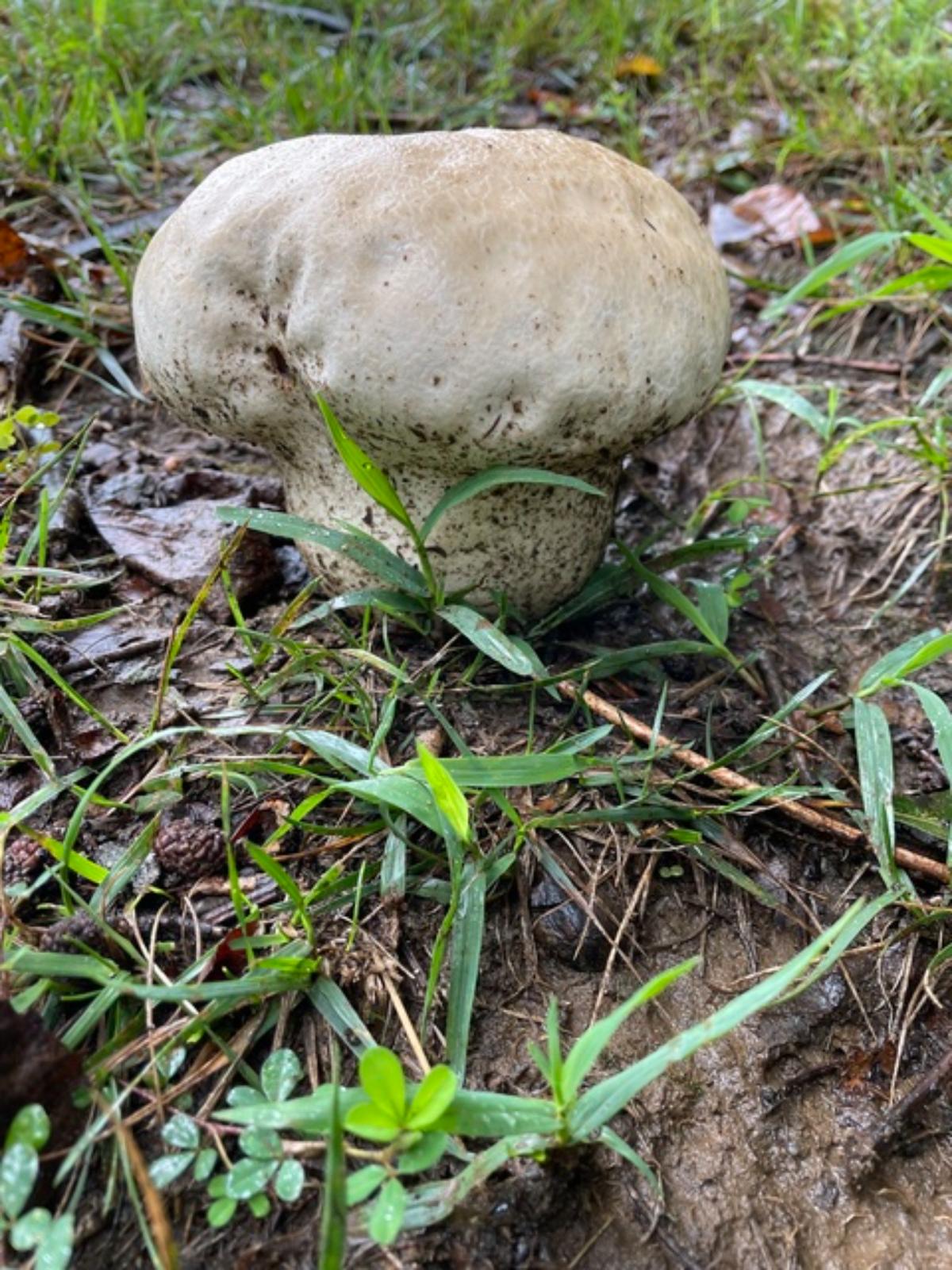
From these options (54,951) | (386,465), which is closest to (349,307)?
(386,465)

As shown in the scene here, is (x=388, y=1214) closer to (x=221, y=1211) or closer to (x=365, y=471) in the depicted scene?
(x=221, y=1211)

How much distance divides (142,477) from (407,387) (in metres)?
0.83

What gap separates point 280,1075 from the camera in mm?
974

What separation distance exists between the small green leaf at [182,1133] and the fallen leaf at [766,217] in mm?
2427

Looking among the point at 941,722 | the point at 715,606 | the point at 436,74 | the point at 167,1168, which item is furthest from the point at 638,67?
the point at 167,1168

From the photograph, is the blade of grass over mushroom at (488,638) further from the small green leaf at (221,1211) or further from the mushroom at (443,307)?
the small green leaf at (221,1211)

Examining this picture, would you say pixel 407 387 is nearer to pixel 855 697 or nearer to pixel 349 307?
pixel 349 307

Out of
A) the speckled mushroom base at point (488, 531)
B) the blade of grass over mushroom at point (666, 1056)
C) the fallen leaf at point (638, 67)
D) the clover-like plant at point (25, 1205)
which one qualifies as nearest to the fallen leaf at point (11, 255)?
the speckled mushroom base at point (488, 531)

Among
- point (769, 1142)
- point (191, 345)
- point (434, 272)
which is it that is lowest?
point (769, 1142)

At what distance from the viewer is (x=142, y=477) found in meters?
1.83

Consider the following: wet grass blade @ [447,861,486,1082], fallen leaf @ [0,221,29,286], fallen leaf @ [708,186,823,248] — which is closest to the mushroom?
wet grass blade @ [447,861,486,1082]

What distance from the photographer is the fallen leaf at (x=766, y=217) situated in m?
2.57

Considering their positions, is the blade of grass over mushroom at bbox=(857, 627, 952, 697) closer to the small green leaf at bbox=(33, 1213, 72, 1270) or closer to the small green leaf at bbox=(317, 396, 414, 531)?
the small green leaf at bbox=(317, 396, 414, 531)

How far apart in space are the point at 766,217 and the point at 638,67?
0.93 meters
